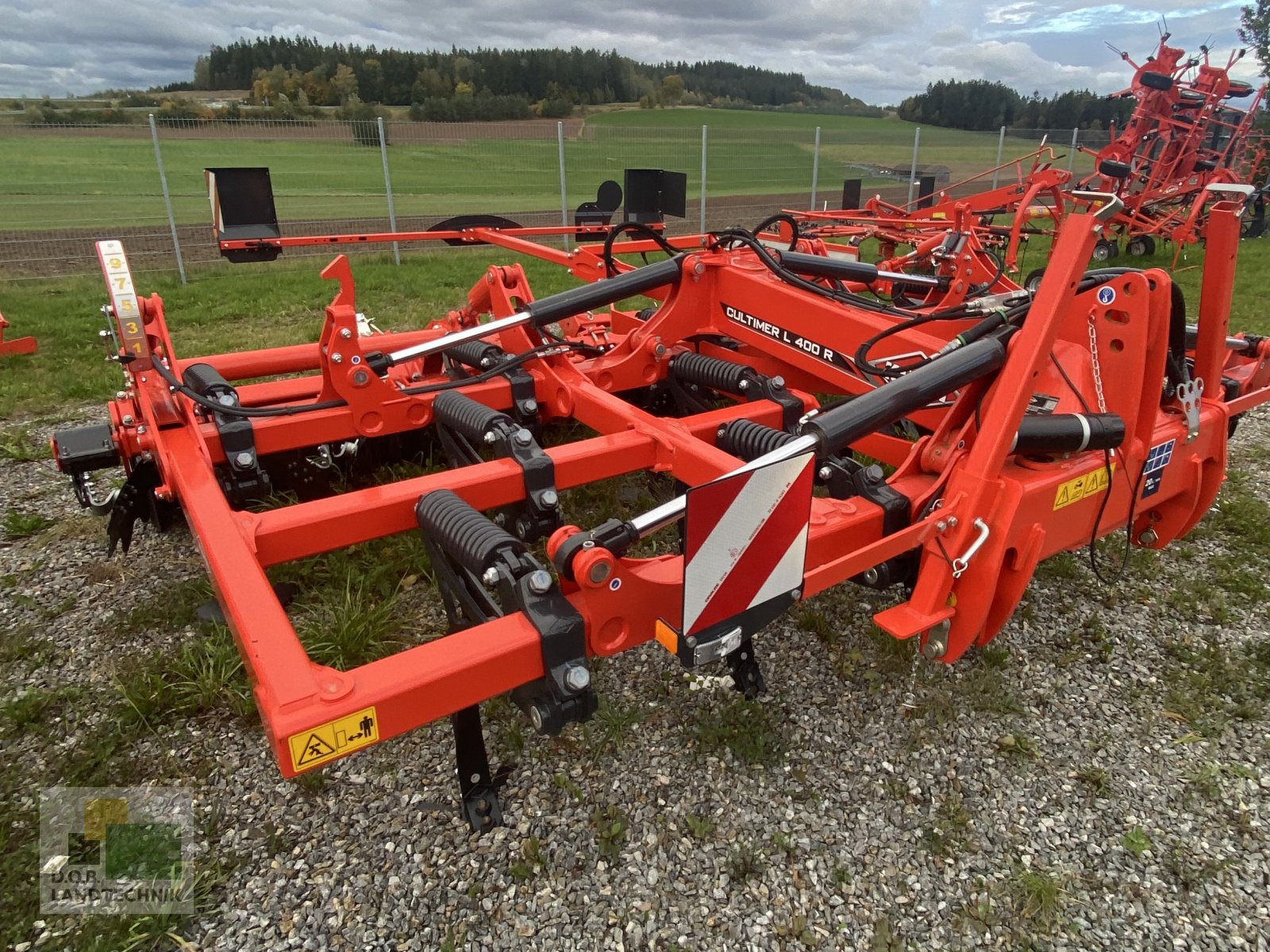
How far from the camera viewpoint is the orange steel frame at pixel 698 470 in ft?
6.42

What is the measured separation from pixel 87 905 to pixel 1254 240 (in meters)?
21.6

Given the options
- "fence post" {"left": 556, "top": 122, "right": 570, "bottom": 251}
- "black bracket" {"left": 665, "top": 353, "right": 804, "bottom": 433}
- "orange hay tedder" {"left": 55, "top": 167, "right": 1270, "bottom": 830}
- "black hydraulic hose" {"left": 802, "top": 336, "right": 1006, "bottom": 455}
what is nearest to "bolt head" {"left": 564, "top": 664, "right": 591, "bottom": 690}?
"orange hay tedder" {"left": 55, "top": 167, "right": 1270, "bottom": 830}

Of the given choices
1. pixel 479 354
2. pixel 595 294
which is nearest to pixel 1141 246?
pixel 595 294

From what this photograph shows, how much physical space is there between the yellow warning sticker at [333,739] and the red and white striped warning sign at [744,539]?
0.73 meters

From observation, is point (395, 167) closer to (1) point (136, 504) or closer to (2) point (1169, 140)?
(2) point (1169, 140)

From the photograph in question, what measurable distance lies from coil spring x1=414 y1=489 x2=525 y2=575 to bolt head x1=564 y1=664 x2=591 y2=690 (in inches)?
13.8

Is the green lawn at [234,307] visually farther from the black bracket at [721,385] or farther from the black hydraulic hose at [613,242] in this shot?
the black bracket at [721,385]

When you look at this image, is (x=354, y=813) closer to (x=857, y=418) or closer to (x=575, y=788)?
(x=575, y=788)

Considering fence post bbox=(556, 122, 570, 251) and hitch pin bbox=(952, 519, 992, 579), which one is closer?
hitch pin bbox=(952, 519, 992, 579)

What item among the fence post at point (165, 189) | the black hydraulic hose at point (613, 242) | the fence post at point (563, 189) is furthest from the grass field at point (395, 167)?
the black hydraulic hose at point (613, 242)

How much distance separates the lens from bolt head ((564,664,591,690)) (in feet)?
6.55

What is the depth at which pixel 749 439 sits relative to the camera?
321 centimetres

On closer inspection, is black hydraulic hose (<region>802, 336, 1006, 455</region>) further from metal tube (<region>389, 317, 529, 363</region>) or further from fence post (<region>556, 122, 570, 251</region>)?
fence post (<region>556, 122, 570, 251</region>)

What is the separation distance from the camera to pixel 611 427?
11.7 feet
